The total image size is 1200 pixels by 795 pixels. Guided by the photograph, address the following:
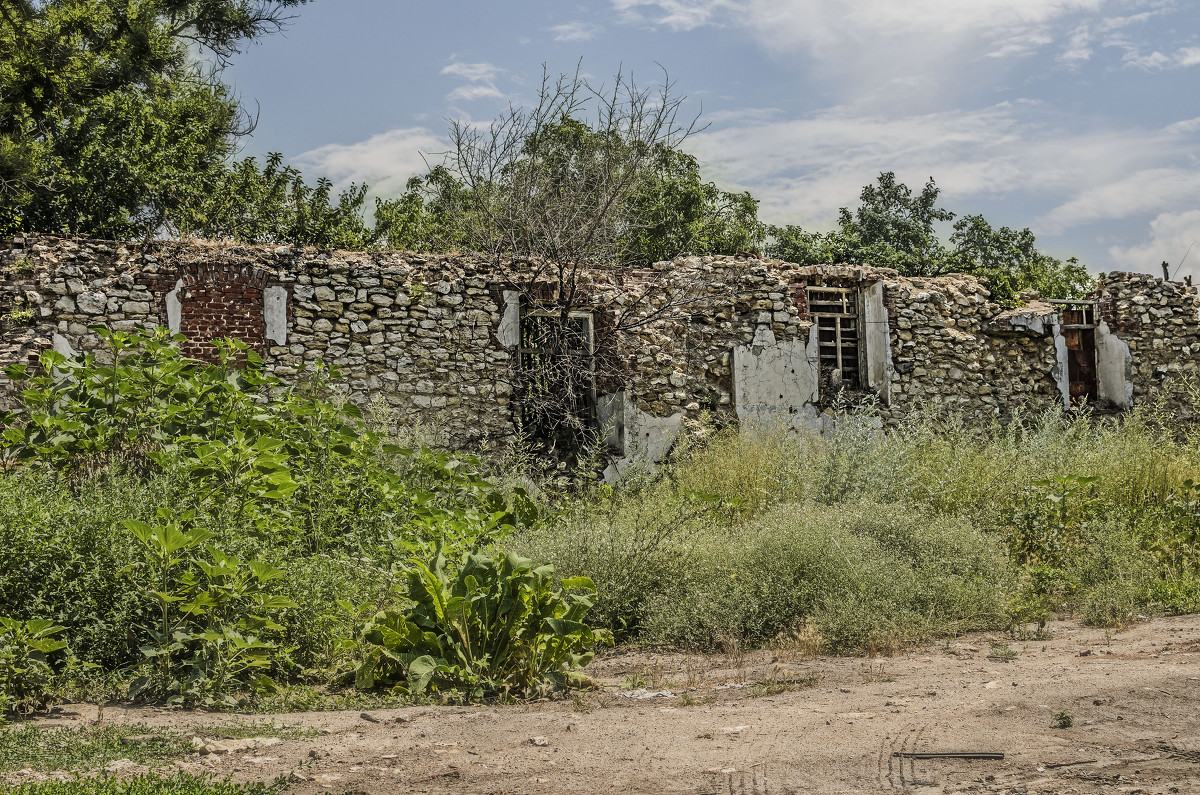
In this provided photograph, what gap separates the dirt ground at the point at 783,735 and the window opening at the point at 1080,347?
10.3 m

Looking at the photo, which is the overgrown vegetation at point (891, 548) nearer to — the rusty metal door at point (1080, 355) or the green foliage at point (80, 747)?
the green foliage at point (80, 747)

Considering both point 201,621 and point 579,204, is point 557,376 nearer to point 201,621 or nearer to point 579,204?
point 579,204

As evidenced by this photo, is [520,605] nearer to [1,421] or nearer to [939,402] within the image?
[1,421]

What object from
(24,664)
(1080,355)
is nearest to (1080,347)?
(1080,355)

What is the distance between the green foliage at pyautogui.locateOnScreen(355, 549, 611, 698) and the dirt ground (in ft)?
0.78

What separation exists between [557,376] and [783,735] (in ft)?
23.6

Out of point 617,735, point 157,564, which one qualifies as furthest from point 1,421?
point 617,735

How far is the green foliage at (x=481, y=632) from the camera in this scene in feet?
13.4

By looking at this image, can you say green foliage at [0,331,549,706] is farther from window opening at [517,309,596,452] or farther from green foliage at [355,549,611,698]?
window opening at [517,309,596,452]

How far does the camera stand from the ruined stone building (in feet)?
29.6

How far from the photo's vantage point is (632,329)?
421 inches

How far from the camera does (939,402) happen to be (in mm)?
12516

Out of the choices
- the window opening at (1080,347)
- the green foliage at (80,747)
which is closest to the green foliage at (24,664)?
the green foliage at (80,747)

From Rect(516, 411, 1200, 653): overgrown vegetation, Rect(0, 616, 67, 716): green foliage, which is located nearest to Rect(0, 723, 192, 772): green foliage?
Rect(0, 616, 67, 716): green foliage
